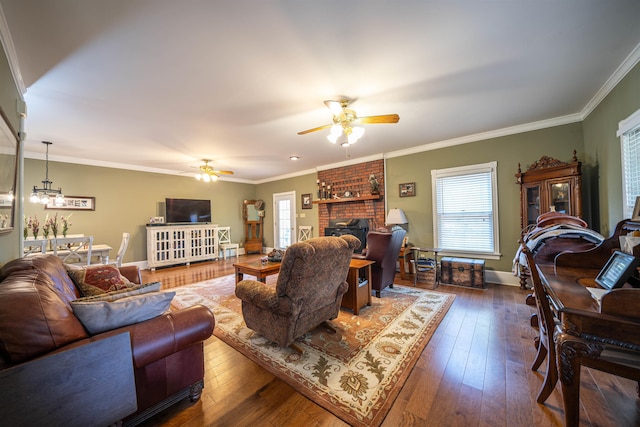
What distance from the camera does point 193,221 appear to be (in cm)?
642

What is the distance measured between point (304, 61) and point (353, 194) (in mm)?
3784

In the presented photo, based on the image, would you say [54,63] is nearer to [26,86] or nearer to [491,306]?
[26,86]

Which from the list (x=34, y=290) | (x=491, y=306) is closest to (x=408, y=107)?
(x=491, y=306)

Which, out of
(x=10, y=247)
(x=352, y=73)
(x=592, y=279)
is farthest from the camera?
(x=352, y=73)

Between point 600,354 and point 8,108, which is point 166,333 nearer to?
point 600,354

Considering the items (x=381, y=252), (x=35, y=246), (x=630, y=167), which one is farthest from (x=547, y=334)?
(x=35, y=246)

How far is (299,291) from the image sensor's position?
1.85m

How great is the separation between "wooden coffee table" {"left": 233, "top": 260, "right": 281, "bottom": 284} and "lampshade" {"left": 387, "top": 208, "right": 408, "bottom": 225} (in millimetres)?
2468

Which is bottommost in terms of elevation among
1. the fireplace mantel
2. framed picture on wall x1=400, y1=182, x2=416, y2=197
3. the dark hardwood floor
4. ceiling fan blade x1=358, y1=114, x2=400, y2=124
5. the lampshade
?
the dark hardwood floor

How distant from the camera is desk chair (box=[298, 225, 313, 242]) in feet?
21.5

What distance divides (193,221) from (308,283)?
5698mm

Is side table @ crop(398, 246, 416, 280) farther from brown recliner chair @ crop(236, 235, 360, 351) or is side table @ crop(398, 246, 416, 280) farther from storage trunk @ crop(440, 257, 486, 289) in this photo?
brown recliner chair @ crop(236, 235, 360, 351)

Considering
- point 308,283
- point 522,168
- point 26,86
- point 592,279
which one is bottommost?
point 308,283

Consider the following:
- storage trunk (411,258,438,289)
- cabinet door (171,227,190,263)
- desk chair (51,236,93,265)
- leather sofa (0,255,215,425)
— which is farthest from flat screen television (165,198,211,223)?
storage trunk (411,258,438,289)
